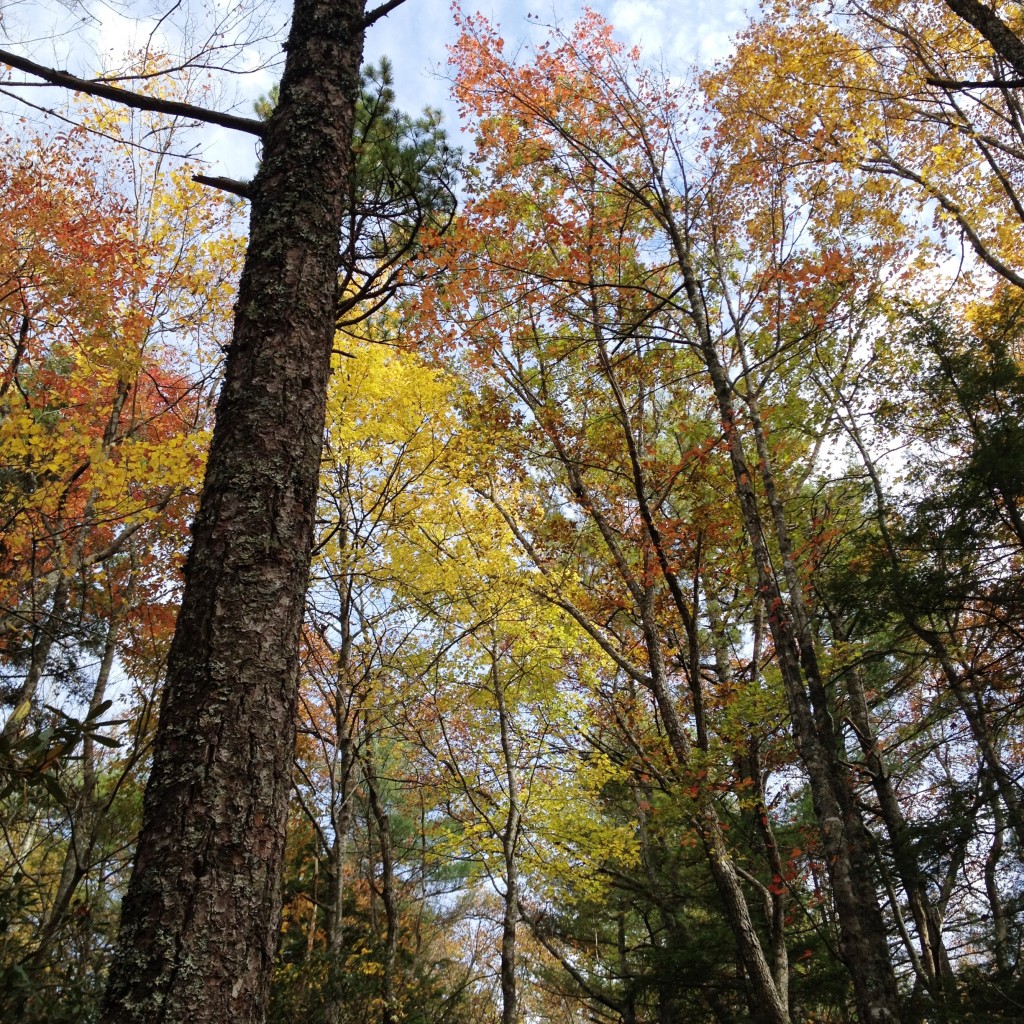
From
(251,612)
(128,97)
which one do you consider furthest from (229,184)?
(251,612)

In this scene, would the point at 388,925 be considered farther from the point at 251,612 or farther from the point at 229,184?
the point at 229,184

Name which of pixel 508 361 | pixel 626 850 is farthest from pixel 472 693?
pixel 508 361

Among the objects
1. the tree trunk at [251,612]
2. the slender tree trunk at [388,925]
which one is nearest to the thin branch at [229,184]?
the tree trunk at [251,612]

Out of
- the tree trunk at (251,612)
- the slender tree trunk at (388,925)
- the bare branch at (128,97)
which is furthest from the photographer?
the slender tree trunk at (388,925)

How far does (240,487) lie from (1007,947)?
626 cm

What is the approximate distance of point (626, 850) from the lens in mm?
10242

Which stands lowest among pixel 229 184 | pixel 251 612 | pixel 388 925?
pixel 251 612

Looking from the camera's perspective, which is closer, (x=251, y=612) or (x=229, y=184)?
(x=251, y=612)

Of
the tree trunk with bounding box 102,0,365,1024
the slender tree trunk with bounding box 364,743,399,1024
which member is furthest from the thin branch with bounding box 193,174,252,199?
the slender tree trunk with bounding box 364,743,399,1024

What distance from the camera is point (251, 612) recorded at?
1.63 meters

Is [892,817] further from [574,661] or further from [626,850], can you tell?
[574,661]

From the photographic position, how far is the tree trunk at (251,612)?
1.28 meters

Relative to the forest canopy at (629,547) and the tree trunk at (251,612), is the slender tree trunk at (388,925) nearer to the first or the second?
the forest canopy at (629,547)

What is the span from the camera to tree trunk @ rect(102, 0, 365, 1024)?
1284mm
